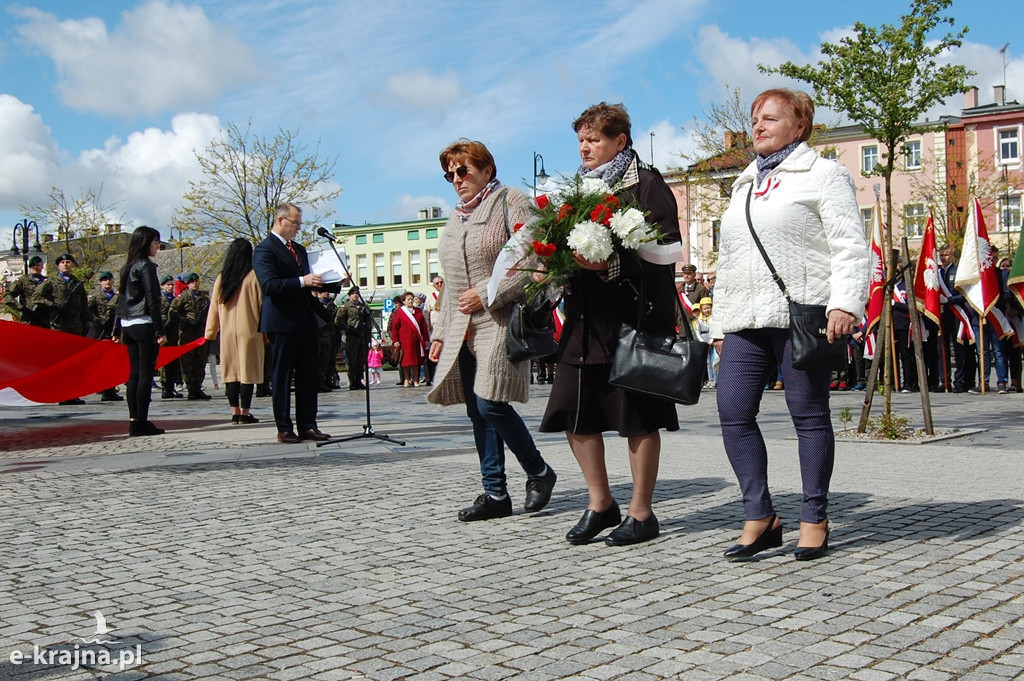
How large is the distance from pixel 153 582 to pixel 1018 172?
68.3 metres

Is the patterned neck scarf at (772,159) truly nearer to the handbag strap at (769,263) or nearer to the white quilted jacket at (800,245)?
the white quilted jacket at (800,245)

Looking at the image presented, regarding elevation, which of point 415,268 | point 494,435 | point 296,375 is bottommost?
point 494,435

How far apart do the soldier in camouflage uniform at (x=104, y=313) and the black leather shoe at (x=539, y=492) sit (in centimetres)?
1415

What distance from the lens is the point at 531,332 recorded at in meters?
5.38

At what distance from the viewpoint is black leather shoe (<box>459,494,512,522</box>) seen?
5961mm

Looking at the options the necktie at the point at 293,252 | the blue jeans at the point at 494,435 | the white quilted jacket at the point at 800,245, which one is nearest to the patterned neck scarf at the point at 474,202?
the blue jeans at the point at 494,435

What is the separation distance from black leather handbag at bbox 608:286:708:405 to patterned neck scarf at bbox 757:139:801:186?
79 cm

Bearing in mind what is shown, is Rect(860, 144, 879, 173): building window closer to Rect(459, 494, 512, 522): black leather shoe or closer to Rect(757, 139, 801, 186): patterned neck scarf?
Rect(459, 494, 512, 522): black leather shoe

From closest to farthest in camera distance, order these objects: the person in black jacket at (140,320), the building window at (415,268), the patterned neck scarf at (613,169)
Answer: the patterned neck scarf at (613,169) < the person in black jacket at (140,320) < the building window at (415,268)

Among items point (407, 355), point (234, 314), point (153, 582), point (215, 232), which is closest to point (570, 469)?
point (153, 582)

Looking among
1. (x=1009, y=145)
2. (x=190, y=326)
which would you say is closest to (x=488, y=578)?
(x=190, y=326)

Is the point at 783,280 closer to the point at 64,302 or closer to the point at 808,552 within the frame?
the point at 808,552

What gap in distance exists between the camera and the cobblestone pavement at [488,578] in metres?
3.45

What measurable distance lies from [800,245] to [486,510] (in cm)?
226
